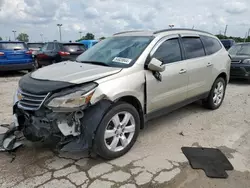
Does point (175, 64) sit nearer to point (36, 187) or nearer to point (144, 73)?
point (144, 73)

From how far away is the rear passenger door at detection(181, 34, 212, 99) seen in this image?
4.21 metres

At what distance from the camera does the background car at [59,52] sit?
33.7 feet

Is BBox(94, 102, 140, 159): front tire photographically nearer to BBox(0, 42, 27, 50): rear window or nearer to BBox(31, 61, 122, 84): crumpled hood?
BBox(31, 61, 122, 84): crumpled hood

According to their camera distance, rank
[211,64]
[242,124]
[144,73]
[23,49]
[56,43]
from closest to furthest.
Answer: [144,73]
[242,124]
[211,64]
[23,49]
[56,43]

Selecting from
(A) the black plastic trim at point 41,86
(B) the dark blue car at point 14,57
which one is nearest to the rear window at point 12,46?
(B) the dark blue car at point 14,57

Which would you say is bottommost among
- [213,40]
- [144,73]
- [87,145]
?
[87,145]

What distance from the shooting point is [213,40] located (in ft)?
16.9

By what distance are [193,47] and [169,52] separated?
2.79 ft

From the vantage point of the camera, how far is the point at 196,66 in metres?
4.32

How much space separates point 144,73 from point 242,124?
2.47 metres

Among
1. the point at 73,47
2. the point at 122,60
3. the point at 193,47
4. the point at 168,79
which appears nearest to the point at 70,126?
the point at 122,60

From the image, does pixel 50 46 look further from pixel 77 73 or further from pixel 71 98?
pixel 71 98

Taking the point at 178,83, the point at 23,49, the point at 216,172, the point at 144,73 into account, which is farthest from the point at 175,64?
the point at 23,49

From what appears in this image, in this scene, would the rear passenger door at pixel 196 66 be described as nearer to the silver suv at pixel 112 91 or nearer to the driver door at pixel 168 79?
the silver suv at pixel 112 91
